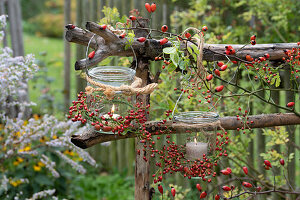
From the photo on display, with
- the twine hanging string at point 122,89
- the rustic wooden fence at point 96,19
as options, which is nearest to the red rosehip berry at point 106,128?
the twine hanging string at point 122,89

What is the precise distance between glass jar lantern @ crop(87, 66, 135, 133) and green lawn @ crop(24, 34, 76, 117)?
1244 millimetres

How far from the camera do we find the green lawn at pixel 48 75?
3.74m

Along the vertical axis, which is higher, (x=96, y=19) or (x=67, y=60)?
(x=96, y=19)

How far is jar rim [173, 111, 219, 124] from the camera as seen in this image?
134 centimetres

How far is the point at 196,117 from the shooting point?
1.41 meters

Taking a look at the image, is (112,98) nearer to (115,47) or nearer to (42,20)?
(115,47)

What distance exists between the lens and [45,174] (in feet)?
9.06

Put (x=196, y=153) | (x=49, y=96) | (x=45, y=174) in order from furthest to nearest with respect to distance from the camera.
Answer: (x=49, y=96) → (x=45, y=174) → (x=196, y=153)

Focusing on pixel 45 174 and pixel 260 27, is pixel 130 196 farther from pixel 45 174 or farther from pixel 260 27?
pixel 260 27

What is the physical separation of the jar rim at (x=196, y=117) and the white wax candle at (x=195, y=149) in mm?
102

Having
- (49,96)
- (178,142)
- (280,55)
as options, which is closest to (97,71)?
(178,142)

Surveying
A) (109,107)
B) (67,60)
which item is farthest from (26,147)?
(109,107)

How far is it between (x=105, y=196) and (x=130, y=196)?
0.24 meters

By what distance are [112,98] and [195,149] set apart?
36 cm
